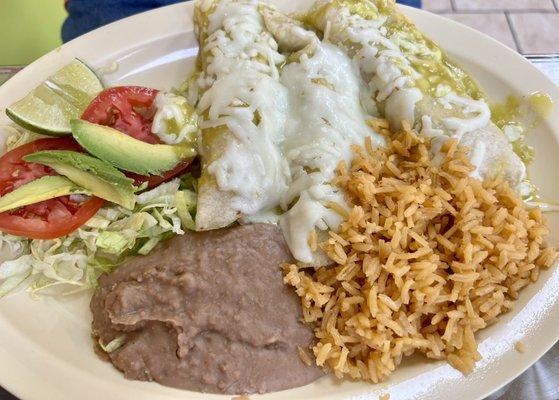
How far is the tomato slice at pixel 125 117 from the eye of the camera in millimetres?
2139

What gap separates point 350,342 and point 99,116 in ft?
3.86

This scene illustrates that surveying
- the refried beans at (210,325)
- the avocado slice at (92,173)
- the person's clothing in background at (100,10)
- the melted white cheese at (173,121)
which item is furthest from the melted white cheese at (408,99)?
the person's clothing in background at (100,10)

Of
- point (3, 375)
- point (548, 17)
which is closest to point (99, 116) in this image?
point (3, 375)

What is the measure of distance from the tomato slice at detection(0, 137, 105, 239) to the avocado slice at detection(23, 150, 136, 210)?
0.06 metres

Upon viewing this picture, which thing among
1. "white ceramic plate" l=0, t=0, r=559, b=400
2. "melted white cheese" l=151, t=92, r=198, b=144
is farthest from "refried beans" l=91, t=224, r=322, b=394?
"melted white cheese" l=151, t=92, r=198, b=144

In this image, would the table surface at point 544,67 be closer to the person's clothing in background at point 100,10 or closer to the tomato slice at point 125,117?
the person's clothing in background at point 100,10

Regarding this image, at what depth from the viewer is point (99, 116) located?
2.14 meters

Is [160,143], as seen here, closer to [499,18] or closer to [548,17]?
[499,18]

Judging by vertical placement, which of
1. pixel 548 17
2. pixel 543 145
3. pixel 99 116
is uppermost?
pixel 99 116

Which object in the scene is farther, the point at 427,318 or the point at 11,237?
the point at 11,237

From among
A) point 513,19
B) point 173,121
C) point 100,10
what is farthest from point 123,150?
point 513,19

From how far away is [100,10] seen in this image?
2939 mm

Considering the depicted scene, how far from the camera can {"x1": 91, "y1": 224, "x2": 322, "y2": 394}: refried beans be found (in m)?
1.78

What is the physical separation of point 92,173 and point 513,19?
9.81ft
